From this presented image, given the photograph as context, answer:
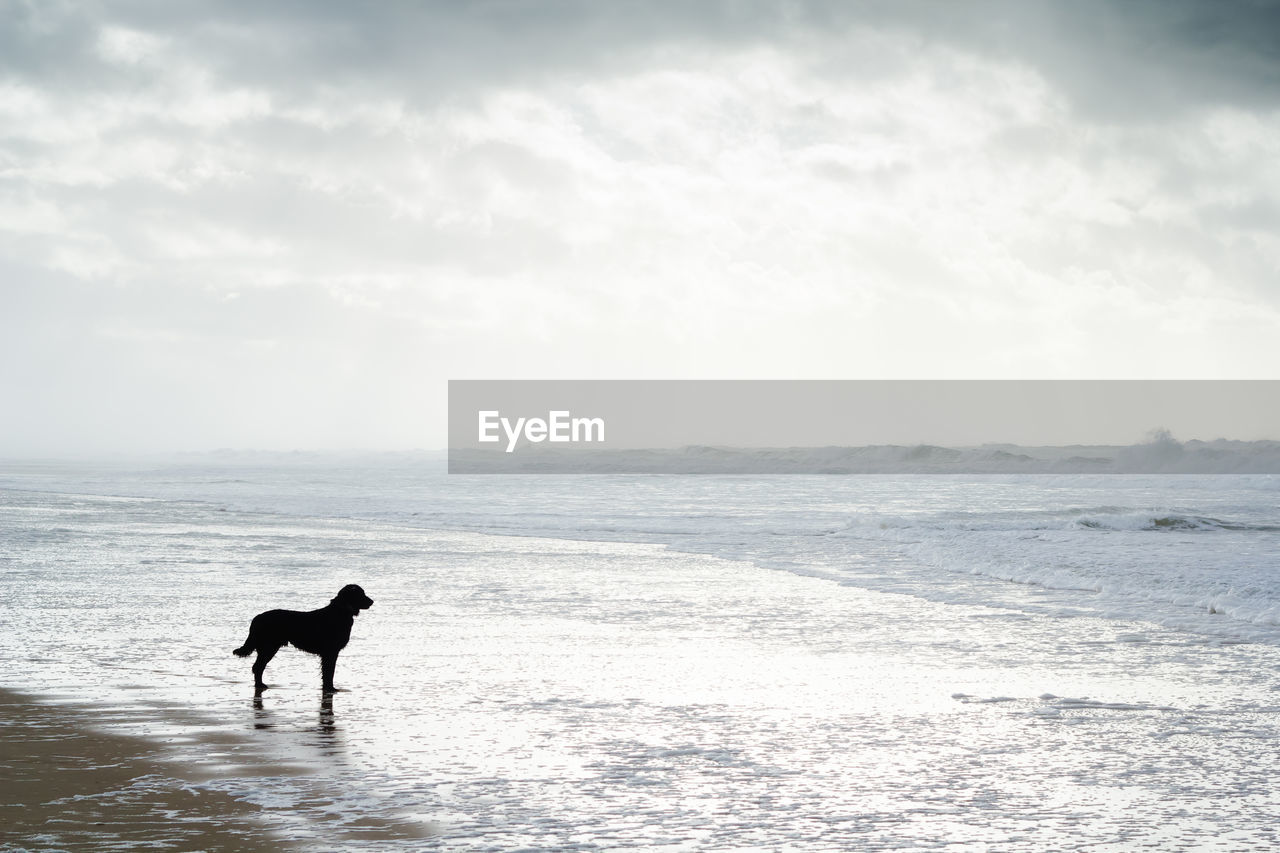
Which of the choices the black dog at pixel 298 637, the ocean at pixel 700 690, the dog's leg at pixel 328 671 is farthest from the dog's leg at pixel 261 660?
the dog's leg at pixel 328 671

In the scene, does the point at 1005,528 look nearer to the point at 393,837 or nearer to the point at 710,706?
the point at 710,706

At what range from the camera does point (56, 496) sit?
39656 mm

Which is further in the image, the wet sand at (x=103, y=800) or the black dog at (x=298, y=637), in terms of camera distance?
the black dog at (x=298, y=637)

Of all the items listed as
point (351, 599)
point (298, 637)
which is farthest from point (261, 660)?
point (351, 599)

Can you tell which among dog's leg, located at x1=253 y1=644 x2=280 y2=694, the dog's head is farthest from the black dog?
the dog's head

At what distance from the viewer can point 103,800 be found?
5020mm

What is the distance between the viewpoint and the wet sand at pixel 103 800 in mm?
4465

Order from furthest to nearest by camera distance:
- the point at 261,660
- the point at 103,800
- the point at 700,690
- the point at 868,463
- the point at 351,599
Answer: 1. the point at 868,463
2. the point at 351,599
3. the point at 700,690
4. the point at 261,660
5. the point at 103,800

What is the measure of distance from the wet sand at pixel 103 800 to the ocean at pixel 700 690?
0.18 metres

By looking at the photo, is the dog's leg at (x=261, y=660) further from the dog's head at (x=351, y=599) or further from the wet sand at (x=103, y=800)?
the wet sand at (x=103, y=800)

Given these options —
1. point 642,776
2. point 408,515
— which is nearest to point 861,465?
point 408,515

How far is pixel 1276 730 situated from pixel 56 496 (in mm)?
41843

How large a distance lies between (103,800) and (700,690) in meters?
4.06

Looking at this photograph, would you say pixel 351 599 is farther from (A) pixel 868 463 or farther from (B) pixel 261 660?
(A) pixel 868 463
